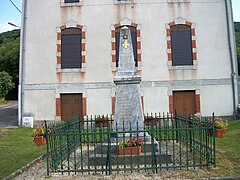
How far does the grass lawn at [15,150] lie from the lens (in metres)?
6.52

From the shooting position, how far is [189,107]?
1398cm

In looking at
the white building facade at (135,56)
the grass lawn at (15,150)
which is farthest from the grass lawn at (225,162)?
the white building facade at (135,56)

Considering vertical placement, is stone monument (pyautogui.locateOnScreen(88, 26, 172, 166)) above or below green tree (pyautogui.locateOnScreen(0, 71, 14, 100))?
below

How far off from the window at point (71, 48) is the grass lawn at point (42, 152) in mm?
4425

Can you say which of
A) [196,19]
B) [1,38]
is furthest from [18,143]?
[1,38]

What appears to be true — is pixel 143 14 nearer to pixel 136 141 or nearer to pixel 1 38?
pixel 136 141

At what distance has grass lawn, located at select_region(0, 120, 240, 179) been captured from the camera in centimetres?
548

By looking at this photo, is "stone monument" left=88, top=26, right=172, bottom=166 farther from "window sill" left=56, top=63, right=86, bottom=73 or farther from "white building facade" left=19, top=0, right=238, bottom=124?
"window sill" left=56, top=63, right=86, bottom=73

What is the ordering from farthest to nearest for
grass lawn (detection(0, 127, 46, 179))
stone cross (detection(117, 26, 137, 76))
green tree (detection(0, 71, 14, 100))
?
green tree (detection(0, 71, 14, 100)) → stone cross (detection(117, 26, 137, 76)) → grass lawn (detection(0, 127, 46, 179))

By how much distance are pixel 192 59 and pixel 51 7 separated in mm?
8530

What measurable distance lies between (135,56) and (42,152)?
786cm

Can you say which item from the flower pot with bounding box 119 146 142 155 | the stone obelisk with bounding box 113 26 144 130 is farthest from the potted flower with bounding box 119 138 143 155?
the stone obelisk with bounding box 113 26 144 130

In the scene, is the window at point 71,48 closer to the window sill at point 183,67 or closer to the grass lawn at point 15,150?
the grass lawn at point 15,150

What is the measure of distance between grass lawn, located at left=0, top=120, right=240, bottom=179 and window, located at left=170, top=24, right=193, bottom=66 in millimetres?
4265
